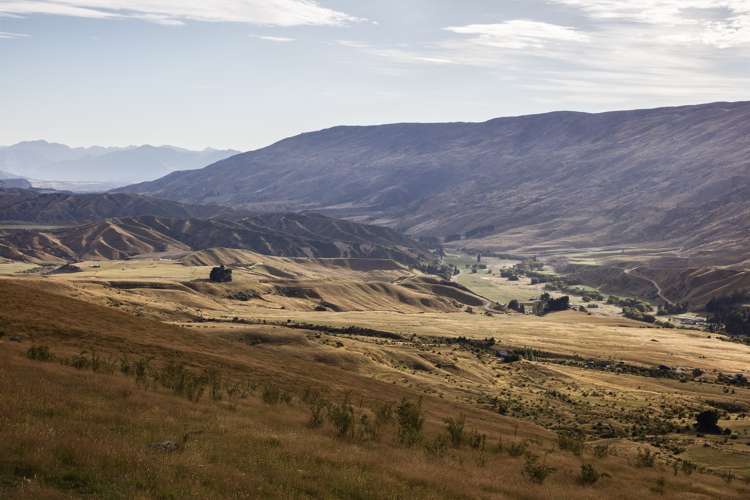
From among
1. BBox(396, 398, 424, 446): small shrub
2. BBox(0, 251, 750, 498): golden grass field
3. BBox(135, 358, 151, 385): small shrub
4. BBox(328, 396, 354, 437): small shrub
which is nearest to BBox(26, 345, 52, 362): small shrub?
BBox(0, 251, 750, 498): golden grass field

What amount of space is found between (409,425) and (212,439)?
10521 mm

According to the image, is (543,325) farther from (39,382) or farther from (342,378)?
(39,382)

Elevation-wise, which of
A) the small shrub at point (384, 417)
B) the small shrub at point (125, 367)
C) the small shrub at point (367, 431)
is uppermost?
the small shrub at point (125, 367)

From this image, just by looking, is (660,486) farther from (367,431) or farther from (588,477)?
(367,431)

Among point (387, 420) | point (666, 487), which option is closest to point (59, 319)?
point (387, 420)

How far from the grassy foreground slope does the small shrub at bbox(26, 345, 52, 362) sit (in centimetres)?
9

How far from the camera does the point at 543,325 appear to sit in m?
159

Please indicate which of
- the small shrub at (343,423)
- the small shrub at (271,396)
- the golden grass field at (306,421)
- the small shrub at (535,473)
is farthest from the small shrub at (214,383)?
the small shrub at (535,473)

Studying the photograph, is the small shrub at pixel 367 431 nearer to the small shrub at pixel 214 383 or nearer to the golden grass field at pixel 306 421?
the golden grass field at pixel 306 421

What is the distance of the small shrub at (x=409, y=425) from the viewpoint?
92.4 ft

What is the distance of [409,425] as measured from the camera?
30297 millimetres

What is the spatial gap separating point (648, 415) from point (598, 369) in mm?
36668

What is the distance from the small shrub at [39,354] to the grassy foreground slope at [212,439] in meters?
0.09

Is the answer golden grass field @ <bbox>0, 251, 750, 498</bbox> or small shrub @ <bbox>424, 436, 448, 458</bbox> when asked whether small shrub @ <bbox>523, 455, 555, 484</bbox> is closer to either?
golden grass field @ <bbox>0, 251, 750, 498</bbox>
